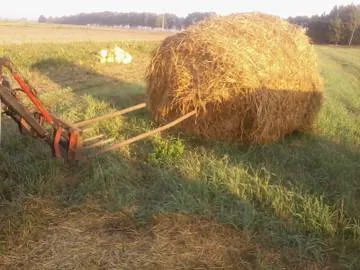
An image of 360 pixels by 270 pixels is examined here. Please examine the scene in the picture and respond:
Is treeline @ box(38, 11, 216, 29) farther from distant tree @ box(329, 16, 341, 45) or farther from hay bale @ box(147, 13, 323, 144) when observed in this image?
hay bale @ box(147, 13, 323, 144)

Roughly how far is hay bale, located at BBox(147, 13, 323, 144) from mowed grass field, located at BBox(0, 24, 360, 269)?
0.34 meters

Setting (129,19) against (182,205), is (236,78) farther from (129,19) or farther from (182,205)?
(129,19)

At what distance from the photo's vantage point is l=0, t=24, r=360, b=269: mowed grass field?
156 inches

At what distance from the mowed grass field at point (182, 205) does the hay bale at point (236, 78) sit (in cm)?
34

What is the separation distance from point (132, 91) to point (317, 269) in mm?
8213

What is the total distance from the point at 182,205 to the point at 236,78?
2375mm

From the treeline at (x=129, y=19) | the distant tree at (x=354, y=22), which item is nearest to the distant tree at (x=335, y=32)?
the distant tree at (x=354, y=22)

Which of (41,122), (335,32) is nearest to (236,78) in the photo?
(41,122)

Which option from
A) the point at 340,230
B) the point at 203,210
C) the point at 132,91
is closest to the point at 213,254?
the point at 203,210

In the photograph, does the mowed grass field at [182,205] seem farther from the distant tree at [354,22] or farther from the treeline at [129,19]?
Answer: the treeline at [129,19]

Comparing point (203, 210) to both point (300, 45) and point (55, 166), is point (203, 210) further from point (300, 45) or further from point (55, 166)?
point (300, 45)

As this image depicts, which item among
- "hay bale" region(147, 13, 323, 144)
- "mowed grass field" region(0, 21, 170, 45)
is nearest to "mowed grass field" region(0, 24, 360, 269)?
"hay bale" region(147, 13, 323, 144)

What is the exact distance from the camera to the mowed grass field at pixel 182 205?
396cm

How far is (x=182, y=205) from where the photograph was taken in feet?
15.4
